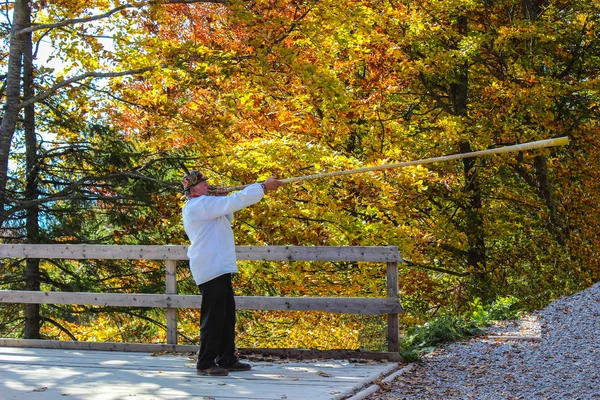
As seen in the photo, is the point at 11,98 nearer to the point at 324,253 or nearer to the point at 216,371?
the point at 324,253

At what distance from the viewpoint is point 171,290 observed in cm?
735

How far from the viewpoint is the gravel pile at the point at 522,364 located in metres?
5.55

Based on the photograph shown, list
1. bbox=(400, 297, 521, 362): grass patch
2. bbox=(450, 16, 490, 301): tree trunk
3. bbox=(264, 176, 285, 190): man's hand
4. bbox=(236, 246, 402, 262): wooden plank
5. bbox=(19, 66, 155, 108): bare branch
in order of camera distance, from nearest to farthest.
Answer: bbox=(264, 176, 285, 190): man's hand, bbox=(236, 246, 402, 262): wooden plank, bbox=(400, 297, 521, 362): grass patch, bbox=(19, 66, 155, 108): bare branch, bbox=(450, 16, 490, 301): tree trunk

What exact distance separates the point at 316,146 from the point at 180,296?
4.20 m

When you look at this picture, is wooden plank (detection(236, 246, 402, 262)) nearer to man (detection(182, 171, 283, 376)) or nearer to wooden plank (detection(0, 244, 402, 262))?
wooden plank (detection(0, 244, 402, 262))

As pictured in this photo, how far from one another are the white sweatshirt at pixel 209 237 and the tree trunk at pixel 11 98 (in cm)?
453

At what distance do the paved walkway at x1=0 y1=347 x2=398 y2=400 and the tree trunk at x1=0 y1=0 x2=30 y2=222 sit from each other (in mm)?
3159

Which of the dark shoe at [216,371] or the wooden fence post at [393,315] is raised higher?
the wooden fence post at [393,315]

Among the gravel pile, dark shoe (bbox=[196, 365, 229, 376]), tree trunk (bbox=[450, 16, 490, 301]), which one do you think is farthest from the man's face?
tree trunk (bbox=[450, 16, 490, 301])

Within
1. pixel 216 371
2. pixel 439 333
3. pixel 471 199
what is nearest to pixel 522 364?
pixel 439 333

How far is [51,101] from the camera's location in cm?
1091

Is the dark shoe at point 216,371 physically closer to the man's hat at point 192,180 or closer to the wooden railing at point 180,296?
the wooden railing at point 180,296

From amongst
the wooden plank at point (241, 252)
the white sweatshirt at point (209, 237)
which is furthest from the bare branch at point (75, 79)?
the white sweatshirt at point (209, 237)

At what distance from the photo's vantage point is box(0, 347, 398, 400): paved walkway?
5.25 metres
